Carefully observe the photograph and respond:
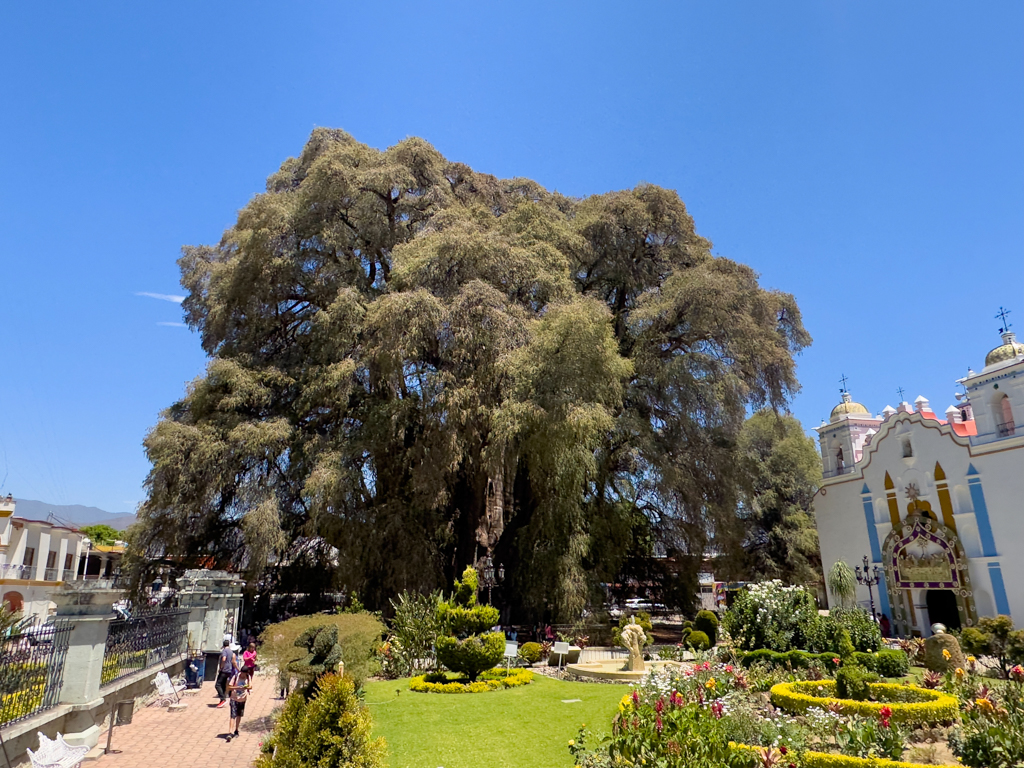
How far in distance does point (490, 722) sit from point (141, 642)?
6.79m

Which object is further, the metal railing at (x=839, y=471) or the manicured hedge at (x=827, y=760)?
the metal railing at (x=839, y=471)

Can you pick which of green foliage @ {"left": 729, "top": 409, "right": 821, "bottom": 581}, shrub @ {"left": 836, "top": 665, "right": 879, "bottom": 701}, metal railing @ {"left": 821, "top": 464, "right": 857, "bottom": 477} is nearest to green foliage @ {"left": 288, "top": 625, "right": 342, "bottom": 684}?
shrub @ {"left": 836, "top": 665, "right": 879, "bottom": 701}

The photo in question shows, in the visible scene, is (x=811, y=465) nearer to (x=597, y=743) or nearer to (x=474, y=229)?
(x=474, y=229)

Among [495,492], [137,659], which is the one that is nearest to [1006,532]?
[495,492]

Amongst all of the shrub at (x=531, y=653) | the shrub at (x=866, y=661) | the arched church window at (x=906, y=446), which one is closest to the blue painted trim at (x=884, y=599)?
the arched church window at (x=906, y=446)

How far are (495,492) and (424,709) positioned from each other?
13.0 m

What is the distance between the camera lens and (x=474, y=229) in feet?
70.3

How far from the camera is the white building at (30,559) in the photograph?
3025 centimetres

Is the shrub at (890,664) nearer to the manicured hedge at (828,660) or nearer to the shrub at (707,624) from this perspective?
the manicured hedge at (828,660)

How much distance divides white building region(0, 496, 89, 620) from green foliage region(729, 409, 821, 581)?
31493 millimetres

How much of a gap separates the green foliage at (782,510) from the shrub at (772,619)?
605 inches

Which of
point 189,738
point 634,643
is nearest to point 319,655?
point 189,738

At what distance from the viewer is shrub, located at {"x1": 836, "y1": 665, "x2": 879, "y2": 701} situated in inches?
406

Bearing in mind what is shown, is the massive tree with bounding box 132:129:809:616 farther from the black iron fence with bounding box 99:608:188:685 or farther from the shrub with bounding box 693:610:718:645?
the black iron fence with bounding box 99:608:188:685
